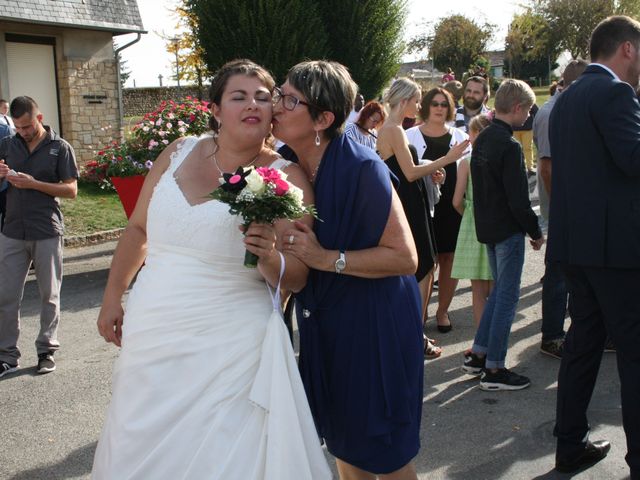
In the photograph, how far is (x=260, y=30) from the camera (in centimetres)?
1661

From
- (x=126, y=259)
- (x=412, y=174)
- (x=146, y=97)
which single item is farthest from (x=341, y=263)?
(x=146, y=97)

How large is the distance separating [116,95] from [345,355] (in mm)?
17256

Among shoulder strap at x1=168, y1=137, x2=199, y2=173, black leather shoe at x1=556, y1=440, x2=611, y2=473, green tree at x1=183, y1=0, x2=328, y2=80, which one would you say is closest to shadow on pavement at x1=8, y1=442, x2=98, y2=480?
shoulder strap at x1=168, y1=137, x2=199, y2=173

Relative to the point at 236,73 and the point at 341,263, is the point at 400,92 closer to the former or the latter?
the point at 236,73

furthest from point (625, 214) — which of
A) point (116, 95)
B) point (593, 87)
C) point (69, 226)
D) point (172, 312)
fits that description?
point (116, 95)

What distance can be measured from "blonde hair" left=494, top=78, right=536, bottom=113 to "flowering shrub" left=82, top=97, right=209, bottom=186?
5035mm

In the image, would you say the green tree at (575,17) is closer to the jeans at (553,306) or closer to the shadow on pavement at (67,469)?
the jeans at (553,306)

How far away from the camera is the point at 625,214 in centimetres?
370

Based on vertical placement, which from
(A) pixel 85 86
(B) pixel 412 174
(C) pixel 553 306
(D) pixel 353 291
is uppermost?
(A) pixel 85 86

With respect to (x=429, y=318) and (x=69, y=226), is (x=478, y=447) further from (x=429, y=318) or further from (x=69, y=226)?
(x=69, y=226)

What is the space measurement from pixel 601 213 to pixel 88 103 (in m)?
16.4

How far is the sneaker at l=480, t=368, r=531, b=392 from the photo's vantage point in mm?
5383

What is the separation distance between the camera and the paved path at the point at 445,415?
4.32 metres

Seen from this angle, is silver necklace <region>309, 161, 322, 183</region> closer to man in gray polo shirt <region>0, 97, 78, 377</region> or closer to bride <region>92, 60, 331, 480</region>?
bride <region>92, 60, 331, 480</region>
